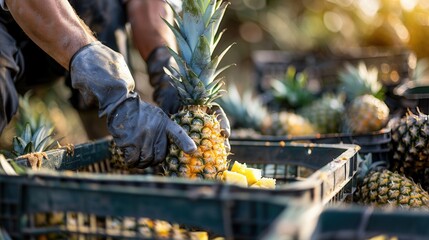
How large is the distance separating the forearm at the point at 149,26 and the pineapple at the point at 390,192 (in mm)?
1275

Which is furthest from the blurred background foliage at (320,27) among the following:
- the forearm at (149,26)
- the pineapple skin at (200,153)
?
the pineapple skin at (200,153)

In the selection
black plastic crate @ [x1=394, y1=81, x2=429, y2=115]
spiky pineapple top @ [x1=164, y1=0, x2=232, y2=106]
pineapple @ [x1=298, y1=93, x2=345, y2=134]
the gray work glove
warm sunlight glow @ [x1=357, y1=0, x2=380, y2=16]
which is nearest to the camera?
Answer: spiky pineapple top @ [x1=164, y1=0, x2=232, y2=106]

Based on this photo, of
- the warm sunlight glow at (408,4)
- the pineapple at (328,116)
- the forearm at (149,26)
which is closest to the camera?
the forearm at (149,26)

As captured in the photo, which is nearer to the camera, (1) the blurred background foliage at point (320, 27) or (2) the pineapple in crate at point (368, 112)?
(2) the pineapple in crate at point (368, 112)

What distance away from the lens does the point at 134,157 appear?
230 centimetres

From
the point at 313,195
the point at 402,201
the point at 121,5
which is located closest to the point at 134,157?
the point at 313,195

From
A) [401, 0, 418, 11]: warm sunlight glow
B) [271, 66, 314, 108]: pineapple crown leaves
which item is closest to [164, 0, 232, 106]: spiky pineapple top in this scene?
[271, 66, 314, 108]: pineapple crown leaves

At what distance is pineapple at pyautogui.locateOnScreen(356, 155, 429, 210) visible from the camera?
8.04 ft

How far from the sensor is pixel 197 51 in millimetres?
2412

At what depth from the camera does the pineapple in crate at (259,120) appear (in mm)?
3902

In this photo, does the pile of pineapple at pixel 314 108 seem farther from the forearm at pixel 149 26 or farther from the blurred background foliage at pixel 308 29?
the forearm at pixel 149 26

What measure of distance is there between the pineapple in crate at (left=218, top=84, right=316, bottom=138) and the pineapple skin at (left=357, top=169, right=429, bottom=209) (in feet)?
4.07

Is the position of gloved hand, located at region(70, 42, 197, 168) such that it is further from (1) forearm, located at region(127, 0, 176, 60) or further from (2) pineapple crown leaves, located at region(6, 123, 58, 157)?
(1) forearm, located at region(127, 0, 176, 60)

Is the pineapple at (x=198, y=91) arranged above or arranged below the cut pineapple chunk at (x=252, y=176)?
above
